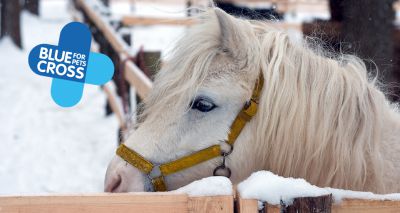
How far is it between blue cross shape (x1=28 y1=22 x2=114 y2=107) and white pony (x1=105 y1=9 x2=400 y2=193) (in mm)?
354

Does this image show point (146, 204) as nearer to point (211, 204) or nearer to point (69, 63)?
point (211, 204)

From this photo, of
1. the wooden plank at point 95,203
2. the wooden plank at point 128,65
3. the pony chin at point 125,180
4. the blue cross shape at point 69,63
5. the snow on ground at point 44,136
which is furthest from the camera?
the snow on ground at point 44,136

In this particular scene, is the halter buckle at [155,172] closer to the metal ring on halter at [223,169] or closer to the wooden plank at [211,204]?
the metal ring on halter at [223,169]

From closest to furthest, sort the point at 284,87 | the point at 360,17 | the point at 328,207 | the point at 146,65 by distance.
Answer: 1. the point at 328,207
2. the point at 284,87
3. the point at 360,17
4. the point at 146,65

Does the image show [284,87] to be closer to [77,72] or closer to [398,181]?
[398,181]

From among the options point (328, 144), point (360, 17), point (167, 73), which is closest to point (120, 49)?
point (360, 17)

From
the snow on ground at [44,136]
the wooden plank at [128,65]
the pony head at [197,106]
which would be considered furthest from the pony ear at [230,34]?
the snow on ground at [44,136]

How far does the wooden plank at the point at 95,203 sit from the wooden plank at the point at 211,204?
4 cm

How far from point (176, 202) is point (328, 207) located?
1.56 feet

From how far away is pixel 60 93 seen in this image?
83.9 inches

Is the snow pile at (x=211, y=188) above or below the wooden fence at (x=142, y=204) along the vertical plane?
above

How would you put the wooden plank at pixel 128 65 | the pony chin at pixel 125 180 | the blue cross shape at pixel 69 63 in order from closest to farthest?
1. the blue cross shape at pixel 69 63
2. the pony chin at pixel 125 180
3. the wooden plank at pixel 128 65

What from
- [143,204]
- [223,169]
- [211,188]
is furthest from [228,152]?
[143,204]

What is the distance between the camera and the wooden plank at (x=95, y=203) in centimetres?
171
